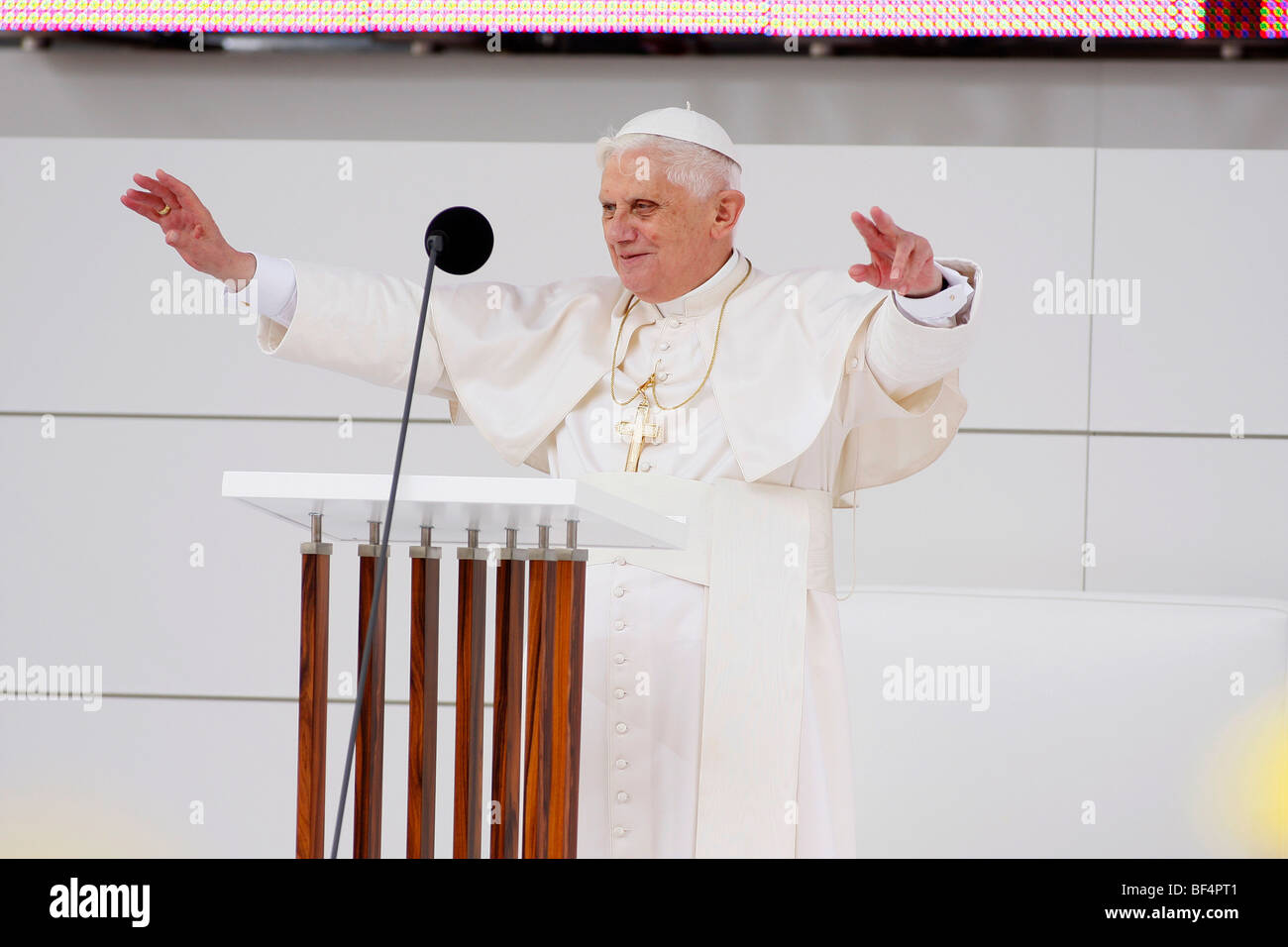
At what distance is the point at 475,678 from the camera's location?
1605mm

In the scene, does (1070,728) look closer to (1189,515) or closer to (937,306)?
(1189,515)

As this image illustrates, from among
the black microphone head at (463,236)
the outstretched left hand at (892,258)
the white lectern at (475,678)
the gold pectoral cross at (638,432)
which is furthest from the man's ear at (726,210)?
the white lectern at (475,678)

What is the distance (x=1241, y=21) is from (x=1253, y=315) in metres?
0.73

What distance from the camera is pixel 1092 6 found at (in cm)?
332

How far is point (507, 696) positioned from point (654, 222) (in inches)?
36.8

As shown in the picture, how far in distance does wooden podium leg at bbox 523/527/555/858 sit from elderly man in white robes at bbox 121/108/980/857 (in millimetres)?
518

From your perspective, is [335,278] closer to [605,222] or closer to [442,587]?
[605,222]

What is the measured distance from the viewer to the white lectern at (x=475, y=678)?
156 cm

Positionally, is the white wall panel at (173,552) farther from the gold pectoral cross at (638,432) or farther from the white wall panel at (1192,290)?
the white wall panel at (1192,290)

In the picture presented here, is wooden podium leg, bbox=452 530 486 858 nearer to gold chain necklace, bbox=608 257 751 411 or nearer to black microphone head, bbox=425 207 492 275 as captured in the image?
black microphone head, bbox=425 207 492 275

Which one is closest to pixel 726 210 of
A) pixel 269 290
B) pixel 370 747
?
pixel 269 290

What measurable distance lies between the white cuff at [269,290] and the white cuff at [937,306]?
978 millimetres

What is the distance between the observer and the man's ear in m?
2.29
